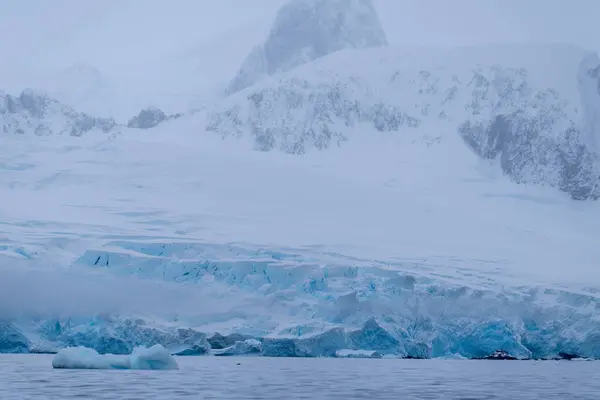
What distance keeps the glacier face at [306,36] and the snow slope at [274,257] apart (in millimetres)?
24639

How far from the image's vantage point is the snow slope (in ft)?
130

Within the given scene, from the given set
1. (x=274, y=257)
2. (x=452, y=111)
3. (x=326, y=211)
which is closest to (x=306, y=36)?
(x=452, y=111)

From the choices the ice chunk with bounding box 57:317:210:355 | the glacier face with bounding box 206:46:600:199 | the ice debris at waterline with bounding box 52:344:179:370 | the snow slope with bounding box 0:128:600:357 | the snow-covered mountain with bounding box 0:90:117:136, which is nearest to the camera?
the ice debris at waterline with bounding box 52:344:179:370

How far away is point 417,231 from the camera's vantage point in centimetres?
5616

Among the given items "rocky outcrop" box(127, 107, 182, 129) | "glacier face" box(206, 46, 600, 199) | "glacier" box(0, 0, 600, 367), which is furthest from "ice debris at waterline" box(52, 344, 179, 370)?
"rocky outcrop" box(127, 107, 182, 129)

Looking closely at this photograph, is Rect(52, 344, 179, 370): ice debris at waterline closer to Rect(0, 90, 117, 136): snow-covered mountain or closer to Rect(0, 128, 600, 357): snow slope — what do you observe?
Rect(0, 128, 600, 357): snow slope

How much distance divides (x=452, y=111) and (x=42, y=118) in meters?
32.2

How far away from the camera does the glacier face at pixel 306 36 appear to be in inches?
3661

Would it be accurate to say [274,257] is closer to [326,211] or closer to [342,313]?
[342,313]

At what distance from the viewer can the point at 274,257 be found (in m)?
45.4

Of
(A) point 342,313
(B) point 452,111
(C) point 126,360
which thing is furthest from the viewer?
(B) point 452,111

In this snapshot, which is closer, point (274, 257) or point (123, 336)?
point (123, 336)

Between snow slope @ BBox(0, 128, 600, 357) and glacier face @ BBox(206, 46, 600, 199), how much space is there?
14.0 ft

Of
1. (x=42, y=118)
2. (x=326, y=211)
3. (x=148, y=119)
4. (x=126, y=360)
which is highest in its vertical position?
(x=148, y=119)
